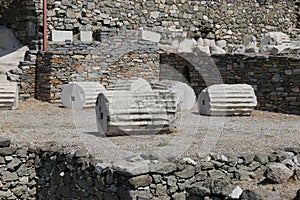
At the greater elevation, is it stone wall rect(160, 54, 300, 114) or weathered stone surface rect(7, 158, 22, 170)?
stone wall rect(160, 54, 300, 114)

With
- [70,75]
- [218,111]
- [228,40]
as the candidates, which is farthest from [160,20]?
[218,111]

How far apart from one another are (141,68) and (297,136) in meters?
6.85

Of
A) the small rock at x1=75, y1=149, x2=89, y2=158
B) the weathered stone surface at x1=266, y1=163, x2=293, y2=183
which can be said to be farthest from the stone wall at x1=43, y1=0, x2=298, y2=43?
the weathered stone surface at x1=266, y1=163, x2=293, y2=183

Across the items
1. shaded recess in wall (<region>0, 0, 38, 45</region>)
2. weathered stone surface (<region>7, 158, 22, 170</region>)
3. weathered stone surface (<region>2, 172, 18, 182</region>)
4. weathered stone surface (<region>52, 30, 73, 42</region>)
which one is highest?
shaded recess in wall (<region>0, 0, 38, 45</region>)

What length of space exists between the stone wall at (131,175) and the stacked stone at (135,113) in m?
0.91

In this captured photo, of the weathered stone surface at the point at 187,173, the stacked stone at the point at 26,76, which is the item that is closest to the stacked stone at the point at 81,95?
the stacked stone at the point at 26,76

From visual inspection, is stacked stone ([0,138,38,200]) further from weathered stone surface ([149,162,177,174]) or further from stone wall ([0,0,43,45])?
stone wall ([0,0,43,45])

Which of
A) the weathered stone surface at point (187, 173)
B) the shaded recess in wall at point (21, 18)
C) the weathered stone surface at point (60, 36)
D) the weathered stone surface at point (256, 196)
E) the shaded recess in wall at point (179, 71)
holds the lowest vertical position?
the weathered stone surface at point (187, 173)

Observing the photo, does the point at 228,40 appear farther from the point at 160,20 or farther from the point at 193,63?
the point at 193,63

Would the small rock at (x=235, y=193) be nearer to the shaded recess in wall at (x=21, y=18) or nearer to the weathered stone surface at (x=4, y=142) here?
the weathered stone surface at (x=4, y=142)

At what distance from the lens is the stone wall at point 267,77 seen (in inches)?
430

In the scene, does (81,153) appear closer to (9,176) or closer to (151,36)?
(9,176)

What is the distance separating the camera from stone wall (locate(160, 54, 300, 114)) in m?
10.9

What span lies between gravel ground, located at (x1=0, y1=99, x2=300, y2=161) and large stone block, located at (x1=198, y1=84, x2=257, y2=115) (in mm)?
235
